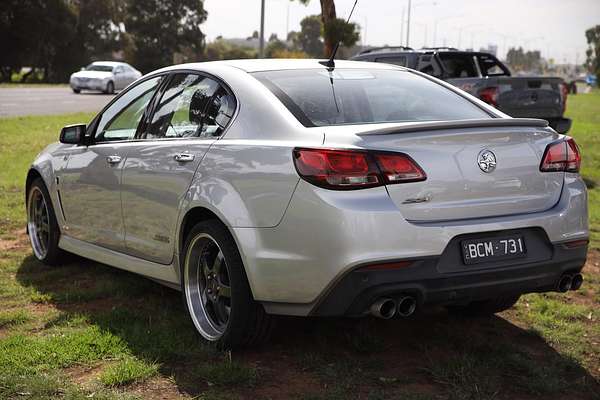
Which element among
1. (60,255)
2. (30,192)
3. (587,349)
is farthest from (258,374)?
(30,192)

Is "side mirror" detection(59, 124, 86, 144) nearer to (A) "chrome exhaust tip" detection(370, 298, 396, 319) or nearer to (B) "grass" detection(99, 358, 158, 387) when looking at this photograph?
(B) "grass" detection(99, 358, 158, 387)

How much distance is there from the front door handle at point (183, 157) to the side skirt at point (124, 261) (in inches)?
23.0

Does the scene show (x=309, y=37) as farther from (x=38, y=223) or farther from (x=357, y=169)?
(x=357, y=169)

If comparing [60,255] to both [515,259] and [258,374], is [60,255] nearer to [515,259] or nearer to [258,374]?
[258,374]

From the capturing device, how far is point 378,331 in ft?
16.5

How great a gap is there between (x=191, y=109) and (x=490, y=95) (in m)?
7.51

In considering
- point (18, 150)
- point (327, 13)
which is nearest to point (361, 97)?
point (18, 150)

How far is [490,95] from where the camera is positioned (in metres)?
11.8

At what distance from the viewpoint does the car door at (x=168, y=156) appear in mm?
4801

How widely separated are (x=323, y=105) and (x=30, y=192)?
3.35m

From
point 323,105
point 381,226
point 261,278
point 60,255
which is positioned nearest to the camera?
point 381,226

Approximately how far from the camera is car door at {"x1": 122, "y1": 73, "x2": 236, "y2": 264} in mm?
4801

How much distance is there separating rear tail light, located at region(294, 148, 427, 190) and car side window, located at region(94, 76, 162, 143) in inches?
76.4

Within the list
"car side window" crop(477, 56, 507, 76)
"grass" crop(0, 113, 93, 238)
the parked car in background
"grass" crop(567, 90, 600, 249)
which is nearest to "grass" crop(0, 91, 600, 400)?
"grass" crop(567, 90, 600, 249)
